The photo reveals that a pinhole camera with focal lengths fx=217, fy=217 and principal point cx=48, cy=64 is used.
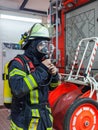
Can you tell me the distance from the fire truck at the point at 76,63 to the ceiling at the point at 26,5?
3.67 feet

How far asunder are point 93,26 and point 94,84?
124cm

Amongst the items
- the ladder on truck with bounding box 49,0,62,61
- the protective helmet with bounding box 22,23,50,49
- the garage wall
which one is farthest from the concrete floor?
the protective helmet with bounding box 22,23,50,49

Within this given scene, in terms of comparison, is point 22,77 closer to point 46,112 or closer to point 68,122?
point 46,112

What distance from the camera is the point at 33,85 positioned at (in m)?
1.47

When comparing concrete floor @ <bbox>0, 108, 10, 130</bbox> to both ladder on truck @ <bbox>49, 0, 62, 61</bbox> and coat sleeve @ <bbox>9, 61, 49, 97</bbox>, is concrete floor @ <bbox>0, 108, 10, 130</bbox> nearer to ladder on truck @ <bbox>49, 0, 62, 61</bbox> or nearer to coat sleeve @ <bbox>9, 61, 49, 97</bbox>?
ladder on truck @ <bbox>49, 0, 62, 61</bbox>

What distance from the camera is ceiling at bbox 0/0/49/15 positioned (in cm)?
534

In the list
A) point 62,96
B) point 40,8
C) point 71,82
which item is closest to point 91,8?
point 71,82

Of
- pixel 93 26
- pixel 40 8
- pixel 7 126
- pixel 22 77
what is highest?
pixel 40 8

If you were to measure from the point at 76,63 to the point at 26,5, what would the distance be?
97.7 inches

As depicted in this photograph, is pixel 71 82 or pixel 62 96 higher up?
pixel 71 82

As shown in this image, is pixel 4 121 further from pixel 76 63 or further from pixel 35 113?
pixel 35 113

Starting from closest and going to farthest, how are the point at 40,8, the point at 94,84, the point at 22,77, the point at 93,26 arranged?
the point at 22,77 < the point at 94,84 < the point at 93,26 < the point at 40,8

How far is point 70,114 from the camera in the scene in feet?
8.36

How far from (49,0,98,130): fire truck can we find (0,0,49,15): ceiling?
3.67 ft
